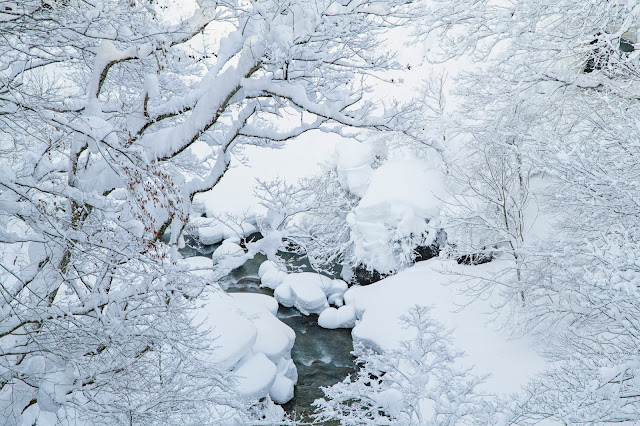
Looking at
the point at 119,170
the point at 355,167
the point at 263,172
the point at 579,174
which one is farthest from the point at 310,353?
the point at 263,172

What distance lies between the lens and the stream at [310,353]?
11.6 meters

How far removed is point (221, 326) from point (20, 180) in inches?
296

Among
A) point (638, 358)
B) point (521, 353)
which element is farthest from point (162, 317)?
point (521, 353)

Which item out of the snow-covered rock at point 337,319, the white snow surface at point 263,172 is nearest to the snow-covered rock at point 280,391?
the snow-covered rock at point 337,319

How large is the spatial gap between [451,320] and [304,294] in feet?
17.3

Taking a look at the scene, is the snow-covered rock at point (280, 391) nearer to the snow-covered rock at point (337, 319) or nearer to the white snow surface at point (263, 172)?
the snow-covered rock at point (337, 319)

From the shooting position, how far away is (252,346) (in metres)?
10.8

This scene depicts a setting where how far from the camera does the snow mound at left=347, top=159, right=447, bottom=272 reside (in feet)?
55.7

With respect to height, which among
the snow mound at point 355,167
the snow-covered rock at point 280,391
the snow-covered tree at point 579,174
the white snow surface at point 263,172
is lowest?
the white snow surface at point 263,172

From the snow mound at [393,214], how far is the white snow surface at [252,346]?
5.75 metres

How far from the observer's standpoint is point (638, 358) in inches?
164

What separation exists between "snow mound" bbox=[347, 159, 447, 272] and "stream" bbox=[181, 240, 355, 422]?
3.45 meters

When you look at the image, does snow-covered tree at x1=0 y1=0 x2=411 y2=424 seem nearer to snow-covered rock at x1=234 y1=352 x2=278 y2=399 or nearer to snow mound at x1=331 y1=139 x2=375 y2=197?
snow-covered rock at x1=234 y1=352 x2=278 y2=399

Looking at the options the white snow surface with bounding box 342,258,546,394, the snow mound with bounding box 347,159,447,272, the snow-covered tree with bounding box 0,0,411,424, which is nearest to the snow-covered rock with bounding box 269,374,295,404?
the white snow surface with bounding box 342,258,546,394
